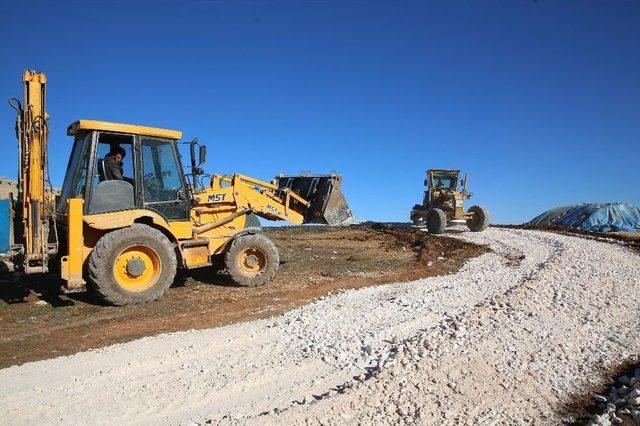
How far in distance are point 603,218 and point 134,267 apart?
76.2 ft

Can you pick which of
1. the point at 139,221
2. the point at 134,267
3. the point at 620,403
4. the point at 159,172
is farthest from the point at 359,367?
the point at 159,172

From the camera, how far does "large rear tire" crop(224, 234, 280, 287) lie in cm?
848

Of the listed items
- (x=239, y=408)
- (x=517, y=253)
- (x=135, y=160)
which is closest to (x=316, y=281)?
(x=135, y=160)

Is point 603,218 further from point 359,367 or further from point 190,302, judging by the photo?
point 359,367

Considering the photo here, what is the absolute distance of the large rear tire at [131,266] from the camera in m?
6.91

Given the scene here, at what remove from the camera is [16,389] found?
163 inches

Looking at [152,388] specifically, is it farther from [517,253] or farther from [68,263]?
[517,253]

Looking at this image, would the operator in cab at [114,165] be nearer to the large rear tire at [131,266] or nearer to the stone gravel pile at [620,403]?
the large rear tire at [131,266]

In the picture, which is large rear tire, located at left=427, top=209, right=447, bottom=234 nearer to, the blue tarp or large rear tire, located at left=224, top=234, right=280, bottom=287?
the blue tarp

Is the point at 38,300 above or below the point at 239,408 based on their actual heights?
above

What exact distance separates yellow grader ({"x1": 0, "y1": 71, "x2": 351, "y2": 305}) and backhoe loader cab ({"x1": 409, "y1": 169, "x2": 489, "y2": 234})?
37.9 ft

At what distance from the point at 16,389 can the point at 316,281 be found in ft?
18.6

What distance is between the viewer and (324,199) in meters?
10.3

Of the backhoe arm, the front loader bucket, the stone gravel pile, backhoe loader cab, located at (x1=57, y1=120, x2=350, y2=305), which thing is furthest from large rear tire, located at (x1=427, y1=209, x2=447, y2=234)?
the stone gravel pile
